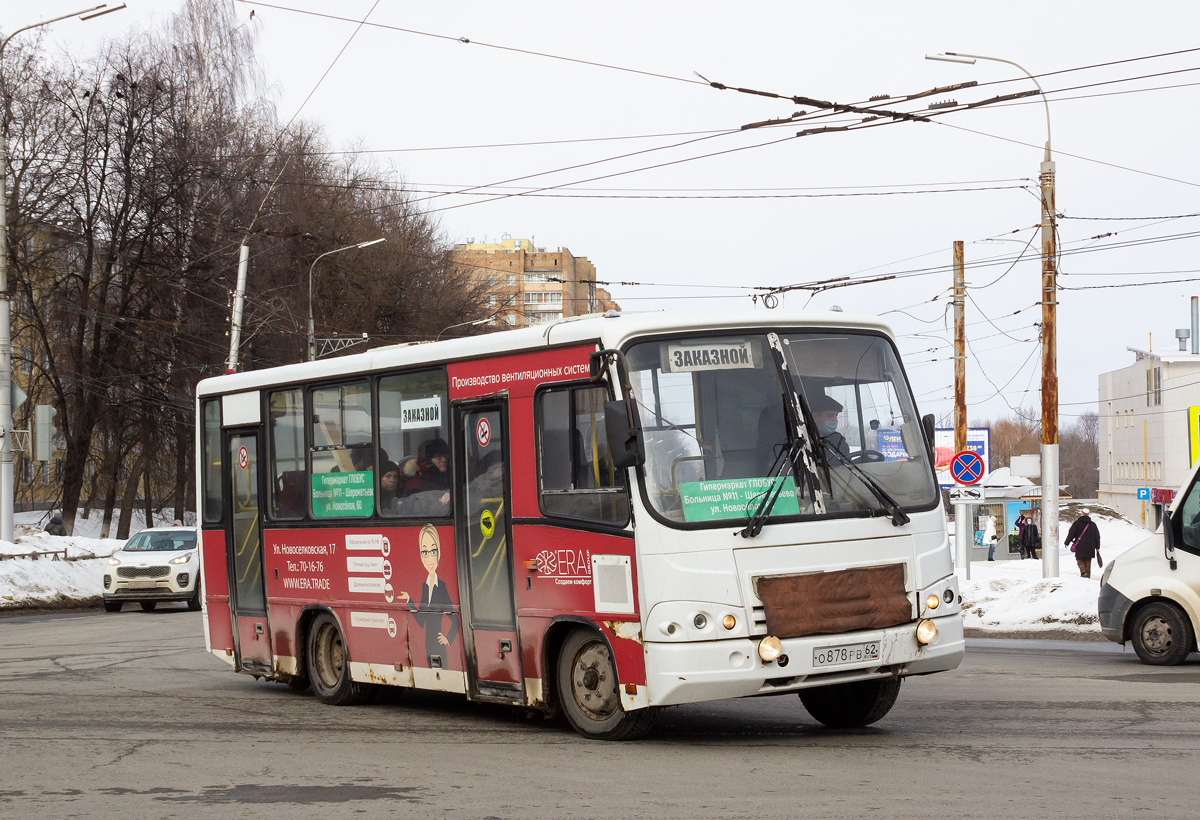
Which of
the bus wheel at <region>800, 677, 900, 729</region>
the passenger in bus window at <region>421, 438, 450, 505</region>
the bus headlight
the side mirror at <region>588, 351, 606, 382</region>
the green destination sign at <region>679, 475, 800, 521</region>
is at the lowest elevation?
the bus wheel at <region>800, 677, 900, 729</region>

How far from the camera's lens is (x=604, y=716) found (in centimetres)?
923

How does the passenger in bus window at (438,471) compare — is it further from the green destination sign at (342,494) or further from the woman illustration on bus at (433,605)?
the green destination sign at (342,494)

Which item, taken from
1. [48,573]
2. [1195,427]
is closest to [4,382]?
[48,573]

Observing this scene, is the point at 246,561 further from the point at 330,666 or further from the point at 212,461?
the point at 330,666

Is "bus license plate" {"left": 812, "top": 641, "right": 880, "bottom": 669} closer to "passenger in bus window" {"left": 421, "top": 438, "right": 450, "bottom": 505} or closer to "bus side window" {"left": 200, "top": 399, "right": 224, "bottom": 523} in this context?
"passenger in bus window" {"left": 421, "top": 438, "right": 450, "bottom": 505}

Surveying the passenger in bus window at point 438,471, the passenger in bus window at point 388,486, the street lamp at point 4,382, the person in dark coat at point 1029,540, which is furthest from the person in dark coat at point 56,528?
the passenger in bus window at point 438,471

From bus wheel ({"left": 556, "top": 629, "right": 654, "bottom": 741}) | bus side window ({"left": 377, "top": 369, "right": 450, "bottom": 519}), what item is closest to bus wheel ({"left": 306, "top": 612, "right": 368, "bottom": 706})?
bus side window ({"left": 377, "top": 369, "right": 450, "bottom": 519})

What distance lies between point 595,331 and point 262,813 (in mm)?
3551

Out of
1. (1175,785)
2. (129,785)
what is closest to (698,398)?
(1175,785)

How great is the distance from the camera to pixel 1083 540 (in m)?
29.9

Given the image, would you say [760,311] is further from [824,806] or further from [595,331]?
[824,806]

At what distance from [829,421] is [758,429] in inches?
19.3

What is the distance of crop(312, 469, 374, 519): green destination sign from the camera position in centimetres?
1145

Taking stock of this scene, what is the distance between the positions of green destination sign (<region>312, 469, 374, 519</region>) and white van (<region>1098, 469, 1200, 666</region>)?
8.01 metres
